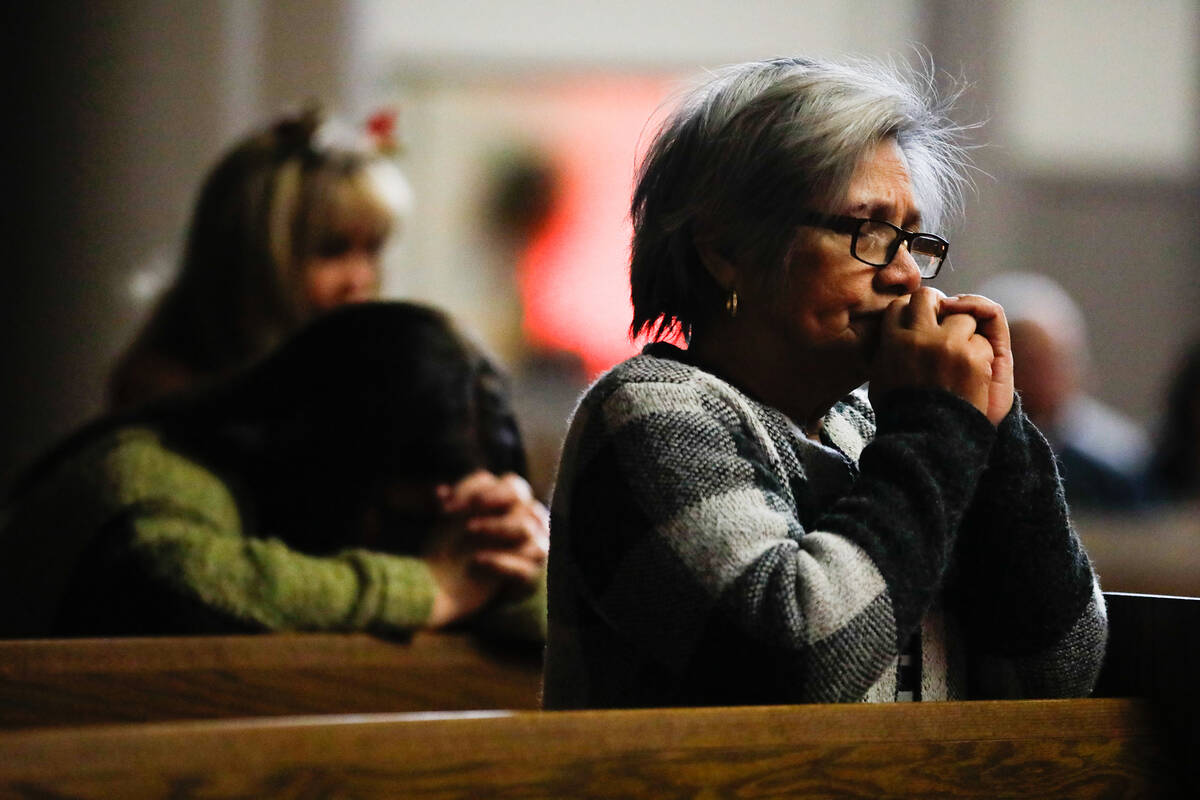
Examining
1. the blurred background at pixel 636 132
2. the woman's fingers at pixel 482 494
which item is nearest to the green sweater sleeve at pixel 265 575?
the woman's fingers at pixel 482 494

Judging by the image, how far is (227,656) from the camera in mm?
1394

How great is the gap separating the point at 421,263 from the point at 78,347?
122 centimetres

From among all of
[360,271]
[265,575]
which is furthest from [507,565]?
[360,271]

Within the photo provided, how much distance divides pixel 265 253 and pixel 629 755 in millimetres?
1553

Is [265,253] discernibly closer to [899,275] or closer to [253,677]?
[253,677]

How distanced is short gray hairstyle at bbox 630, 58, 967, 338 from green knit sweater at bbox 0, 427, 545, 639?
536mm

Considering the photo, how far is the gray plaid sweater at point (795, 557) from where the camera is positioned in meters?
0.94

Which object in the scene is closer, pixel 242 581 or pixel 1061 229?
pixel 242 581

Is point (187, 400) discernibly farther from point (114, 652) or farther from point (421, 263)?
point (421, 263)

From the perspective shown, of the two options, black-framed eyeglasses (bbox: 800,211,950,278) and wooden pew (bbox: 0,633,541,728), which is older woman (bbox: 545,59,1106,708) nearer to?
black-framed eyeglasses (bbox: 800,211,950,278)

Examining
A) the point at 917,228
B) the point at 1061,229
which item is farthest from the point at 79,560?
the point at 1061,229

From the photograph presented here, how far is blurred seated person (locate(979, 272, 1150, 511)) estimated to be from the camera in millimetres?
3418

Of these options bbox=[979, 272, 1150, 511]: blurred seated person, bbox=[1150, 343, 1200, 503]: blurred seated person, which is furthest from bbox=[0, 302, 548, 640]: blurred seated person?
bbox=[1150, 343, 1200, 503]: blurred seated person

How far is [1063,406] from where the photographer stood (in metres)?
3.54
